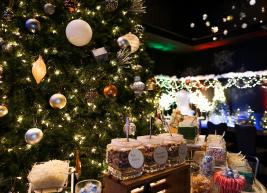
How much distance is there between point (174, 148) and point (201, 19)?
736 centimetres

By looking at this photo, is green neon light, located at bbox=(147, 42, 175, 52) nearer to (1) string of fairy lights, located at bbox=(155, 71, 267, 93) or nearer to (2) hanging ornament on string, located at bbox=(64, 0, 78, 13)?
(1) string of fairy lights, located at bbox=(155, 71, 267, 93)

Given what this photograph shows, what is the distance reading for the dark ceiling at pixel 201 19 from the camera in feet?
21.3

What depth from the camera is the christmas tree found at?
1892mm

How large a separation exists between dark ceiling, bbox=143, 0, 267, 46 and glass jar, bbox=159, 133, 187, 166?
495 cm

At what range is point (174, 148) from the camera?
58.6 inches

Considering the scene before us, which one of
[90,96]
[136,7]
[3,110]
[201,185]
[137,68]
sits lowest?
[201,185]

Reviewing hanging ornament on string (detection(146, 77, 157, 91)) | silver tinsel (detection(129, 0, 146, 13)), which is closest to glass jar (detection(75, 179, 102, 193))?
hanging ornament on string (detection(146, 77, 157, 91))

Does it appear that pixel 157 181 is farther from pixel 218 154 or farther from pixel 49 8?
pixel 49 8

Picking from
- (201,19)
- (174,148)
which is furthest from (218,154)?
(201,19)

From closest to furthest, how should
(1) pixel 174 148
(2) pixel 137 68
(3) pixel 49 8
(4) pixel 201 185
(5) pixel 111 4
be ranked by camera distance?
1. (1) pixel 174 148
2. (4) pixel 201 185
3. (3) pixel 49 8
4. (5) pixel 111 4
5. (2) pixel 137 68

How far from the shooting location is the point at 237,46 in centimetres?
739

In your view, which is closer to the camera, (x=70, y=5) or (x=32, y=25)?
(x=32, y=25)

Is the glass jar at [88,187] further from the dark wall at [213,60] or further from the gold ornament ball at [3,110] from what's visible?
the dark wall at [213,60]

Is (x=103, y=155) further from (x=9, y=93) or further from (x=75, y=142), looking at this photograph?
(x=9, y=93)
